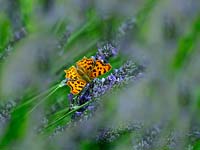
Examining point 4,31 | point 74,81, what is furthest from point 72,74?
point 4,31

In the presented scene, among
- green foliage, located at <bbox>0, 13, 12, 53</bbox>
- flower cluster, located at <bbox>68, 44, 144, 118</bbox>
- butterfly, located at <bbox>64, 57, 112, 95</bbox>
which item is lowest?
flower cluster, located at <bbox>68, 44, 144, 118</bbox>

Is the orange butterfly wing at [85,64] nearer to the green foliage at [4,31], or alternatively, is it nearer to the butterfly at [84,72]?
the butterfly at [84,72]

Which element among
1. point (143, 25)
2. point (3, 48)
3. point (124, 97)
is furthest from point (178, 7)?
point (3, 48)

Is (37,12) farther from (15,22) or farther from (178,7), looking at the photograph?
(178,7)

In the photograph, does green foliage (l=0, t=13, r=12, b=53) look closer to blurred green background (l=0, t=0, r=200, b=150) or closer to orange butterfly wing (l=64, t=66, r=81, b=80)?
blurred green background (l=0, t=0, r=200, b=150)

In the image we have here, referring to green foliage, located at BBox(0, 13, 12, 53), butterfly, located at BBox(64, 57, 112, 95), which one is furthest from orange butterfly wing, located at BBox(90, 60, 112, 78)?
green foliage, located at BBox(0, 13, 12, 53)
